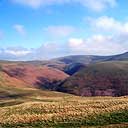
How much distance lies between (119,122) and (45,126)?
427 inches

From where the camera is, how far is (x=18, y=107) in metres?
67.4

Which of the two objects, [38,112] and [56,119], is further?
[38,112]

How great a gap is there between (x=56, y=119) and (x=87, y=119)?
4.86 m

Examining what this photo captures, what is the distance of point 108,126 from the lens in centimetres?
4534

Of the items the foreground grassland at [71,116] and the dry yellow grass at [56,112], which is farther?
the dry yellow grass at [56,112]

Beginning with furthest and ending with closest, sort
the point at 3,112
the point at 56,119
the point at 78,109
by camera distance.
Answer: the point at 3,112 → the point at 78,109 → the point at 56,119

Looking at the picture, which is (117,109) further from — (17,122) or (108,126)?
(17,122)

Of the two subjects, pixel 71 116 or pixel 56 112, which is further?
pixel 56 112

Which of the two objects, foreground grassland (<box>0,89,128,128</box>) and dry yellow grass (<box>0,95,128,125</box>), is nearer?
foreground grassland (<box>0,89,128,128</box>)

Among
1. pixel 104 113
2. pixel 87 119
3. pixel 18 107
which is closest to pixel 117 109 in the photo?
pixel 104 113

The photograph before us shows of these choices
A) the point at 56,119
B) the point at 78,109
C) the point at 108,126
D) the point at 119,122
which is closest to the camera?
the point at 108,126

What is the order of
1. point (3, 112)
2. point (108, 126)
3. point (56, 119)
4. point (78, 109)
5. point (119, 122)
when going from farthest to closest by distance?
point (3, 112), point (78, 109), point (56, 119), point (119, 122), point (108, 126)

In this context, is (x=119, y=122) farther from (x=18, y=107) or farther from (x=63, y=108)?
(x=18, y=107)

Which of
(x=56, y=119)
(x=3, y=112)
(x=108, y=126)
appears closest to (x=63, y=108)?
(x=56, y=119)
